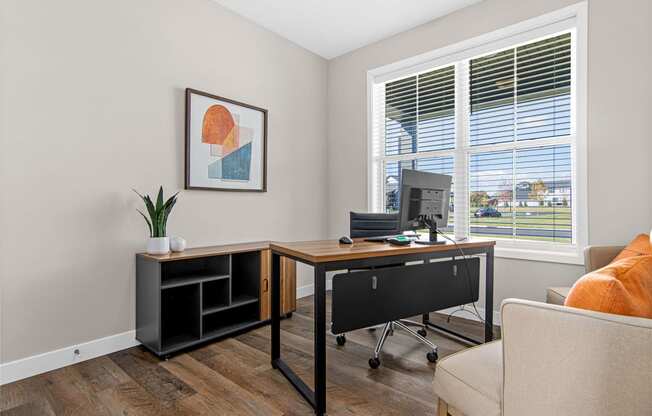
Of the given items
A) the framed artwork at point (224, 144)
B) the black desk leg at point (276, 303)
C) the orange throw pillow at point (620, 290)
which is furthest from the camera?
the framed artwork at point (224, 144)

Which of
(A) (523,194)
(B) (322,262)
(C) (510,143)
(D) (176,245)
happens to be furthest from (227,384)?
(C) (510,143)

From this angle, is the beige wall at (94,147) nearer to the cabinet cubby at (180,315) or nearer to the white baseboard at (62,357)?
the white baseboard at (62,357)

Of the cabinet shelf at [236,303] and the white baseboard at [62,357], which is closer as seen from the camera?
the white baseboard at [62,357]

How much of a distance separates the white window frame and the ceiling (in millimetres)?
337

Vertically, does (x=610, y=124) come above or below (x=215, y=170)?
above

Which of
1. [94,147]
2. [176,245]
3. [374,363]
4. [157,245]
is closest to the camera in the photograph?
[374,363]

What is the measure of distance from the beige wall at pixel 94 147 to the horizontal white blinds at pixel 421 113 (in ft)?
5.25

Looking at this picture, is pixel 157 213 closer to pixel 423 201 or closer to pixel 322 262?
pixel 322 262

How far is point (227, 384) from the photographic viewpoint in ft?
6.36

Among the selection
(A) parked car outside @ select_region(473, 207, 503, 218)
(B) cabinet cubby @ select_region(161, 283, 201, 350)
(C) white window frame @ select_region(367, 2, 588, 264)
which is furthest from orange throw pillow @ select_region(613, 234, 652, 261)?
(B) cabinet cubby @ select_region(161, 283, 201, 350)

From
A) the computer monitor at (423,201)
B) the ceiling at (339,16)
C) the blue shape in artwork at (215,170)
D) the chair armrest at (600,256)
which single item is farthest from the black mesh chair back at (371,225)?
the ceiling at (339,16)

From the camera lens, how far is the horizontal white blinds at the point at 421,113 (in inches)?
132

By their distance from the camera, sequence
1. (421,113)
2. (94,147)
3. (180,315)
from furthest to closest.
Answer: (421,113)
(180,315)
(94,147)

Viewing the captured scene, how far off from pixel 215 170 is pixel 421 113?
7.03 feet
